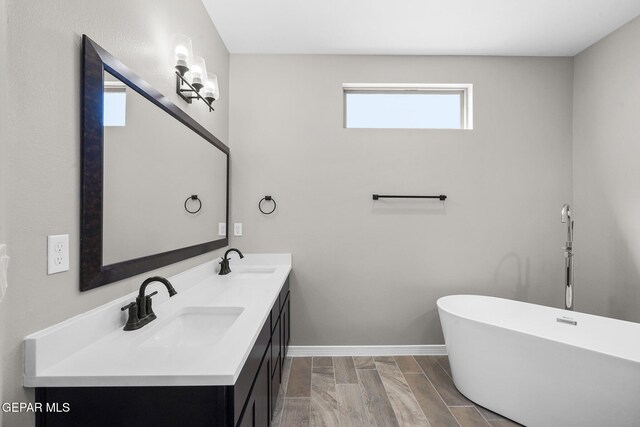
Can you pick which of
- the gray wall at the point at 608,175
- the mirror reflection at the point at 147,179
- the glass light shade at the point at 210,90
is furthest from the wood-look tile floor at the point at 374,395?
the glass light shade at the point at 210,90

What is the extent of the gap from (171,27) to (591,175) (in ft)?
10.9

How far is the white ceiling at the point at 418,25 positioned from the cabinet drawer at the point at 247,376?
7.11ft

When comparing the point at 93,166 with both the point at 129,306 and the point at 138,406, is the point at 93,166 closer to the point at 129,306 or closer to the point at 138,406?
the point at 129,306

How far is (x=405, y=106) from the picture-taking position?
9.27ft

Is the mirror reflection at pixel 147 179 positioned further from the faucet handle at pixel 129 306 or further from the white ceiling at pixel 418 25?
the white ceiling at pixel 418 25

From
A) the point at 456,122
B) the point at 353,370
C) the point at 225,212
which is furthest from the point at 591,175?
the point at 225,212

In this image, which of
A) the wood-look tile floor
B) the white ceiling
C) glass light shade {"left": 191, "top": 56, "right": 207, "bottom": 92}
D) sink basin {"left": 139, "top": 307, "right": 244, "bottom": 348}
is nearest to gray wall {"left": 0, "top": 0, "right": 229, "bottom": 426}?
sink basin {"left": 139, "top": 307, "right": 244, "bottom": 348}

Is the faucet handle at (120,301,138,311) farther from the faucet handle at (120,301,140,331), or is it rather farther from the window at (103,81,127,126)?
the window at (103,81,127,126)

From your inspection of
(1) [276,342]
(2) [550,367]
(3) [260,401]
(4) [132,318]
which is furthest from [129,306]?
(2) [550,367]

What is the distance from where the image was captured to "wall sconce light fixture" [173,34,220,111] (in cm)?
159

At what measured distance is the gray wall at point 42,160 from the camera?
31.7 inches

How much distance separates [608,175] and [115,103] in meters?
3.35

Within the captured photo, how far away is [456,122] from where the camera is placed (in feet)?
9.27

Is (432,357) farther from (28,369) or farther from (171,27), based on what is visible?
(171,27)
